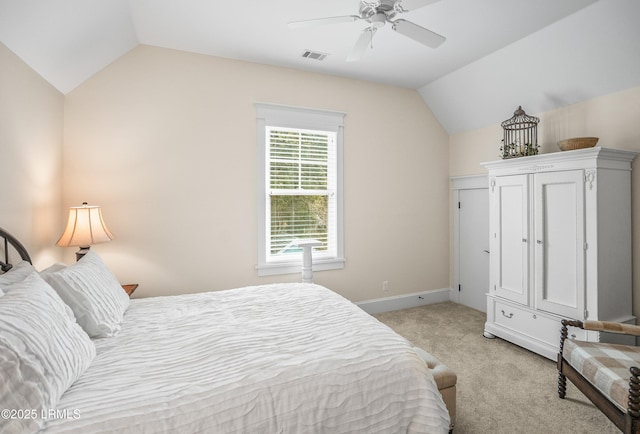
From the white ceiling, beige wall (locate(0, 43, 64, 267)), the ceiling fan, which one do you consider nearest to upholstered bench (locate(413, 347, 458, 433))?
the ceiling fan

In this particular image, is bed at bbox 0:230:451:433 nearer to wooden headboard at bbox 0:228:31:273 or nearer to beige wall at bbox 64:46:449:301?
wooden headboard at bbox 0:228:31:273

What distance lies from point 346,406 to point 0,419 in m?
1.16

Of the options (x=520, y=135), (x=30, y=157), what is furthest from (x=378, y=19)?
(x=30, y=157)

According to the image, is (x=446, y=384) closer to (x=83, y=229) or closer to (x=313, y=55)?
(x=83, y=229)

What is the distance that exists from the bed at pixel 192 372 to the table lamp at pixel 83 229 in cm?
70

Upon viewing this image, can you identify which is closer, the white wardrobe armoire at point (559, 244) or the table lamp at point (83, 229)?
the table lamp at point (83, 229)

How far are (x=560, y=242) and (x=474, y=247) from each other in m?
1.53

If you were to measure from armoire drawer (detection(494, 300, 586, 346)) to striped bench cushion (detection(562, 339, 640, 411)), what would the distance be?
664 millimetres

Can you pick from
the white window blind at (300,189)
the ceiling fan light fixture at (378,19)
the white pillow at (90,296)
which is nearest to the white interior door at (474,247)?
the white window blind at (300,189)

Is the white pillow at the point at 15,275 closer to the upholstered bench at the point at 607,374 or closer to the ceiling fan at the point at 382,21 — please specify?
the ceiling fan at the point at 382,21

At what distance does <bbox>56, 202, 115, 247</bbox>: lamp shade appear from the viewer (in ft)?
8.43

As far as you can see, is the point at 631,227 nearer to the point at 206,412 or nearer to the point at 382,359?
the point at 382,359

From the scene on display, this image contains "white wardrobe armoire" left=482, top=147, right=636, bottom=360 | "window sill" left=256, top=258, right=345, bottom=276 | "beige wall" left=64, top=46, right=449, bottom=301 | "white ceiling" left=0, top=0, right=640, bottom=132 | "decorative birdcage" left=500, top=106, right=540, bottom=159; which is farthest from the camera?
"window sill" left=256, top=258, right=345, bottom=276

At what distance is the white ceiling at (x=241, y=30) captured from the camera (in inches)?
89.4
